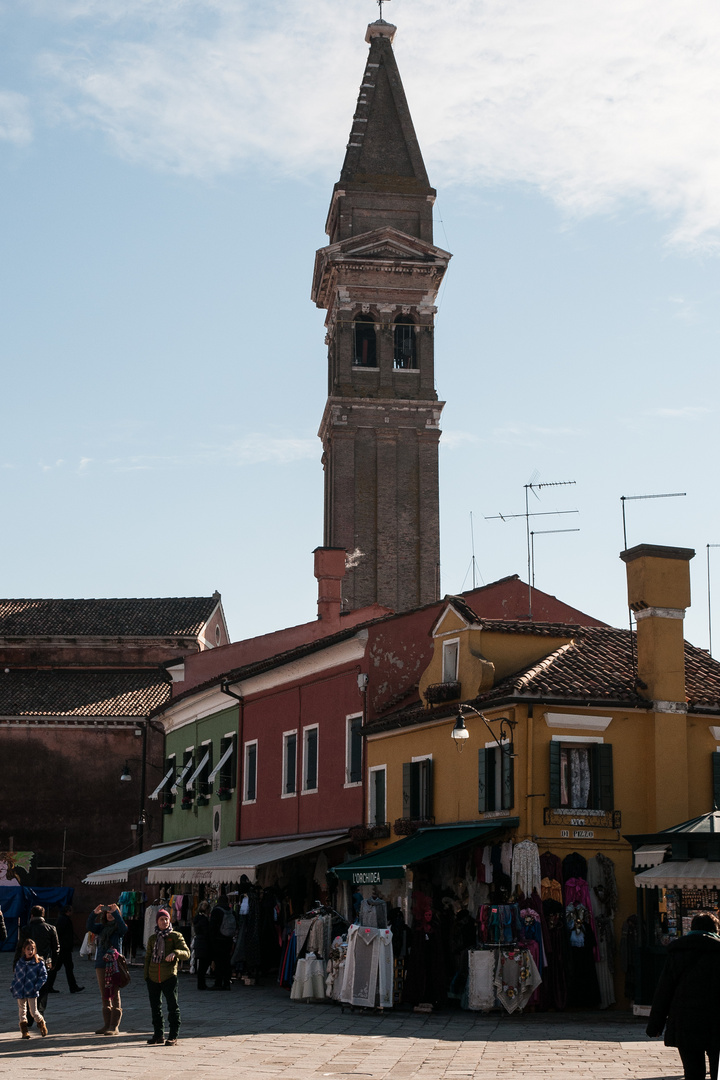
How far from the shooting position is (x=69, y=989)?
22.2m

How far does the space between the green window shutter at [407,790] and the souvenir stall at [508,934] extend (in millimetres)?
2365

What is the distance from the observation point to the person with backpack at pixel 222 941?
22.0 meters

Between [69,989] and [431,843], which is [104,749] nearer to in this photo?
[69,989]

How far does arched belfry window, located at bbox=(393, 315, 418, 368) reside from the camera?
181ft

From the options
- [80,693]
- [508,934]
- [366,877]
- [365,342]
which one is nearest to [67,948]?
[366,877]

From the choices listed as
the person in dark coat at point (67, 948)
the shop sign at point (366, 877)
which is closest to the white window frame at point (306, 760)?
the shop sign at point (366, 877)

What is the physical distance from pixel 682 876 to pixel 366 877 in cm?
542

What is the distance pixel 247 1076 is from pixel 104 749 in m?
30.1

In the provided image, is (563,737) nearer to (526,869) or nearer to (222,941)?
(526,869)

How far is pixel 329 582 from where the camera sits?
34000mm

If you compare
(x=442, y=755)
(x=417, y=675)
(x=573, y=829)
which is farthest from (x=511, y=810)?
(x=417, y=675)

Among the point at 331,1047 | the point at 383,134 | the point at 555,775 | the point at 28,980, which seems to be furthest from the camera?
the point at 383,134

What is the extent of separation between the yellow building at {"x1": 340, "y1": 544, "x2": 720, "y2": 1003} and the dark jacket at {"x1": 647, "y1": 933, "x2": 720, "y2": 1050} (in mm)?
9194

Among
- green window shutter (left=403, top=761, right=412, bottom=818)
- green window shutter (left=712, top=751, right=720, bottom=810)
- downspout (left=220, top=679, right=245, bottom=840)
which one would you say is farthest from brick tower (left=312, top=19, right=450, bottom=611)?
green window shutter (left=712, top=751, right=720, bottom=810)
